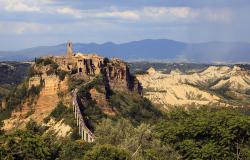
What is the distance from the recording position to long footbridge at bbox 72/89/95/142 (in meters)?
90.6

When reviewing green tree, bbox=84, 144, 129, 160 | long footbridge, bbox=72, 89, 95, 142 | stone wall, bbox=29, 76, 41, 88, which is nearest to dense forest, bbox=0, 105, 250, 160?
green tree, bbox=84, 144, 129, 160

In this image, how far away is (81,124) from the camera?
319 feet

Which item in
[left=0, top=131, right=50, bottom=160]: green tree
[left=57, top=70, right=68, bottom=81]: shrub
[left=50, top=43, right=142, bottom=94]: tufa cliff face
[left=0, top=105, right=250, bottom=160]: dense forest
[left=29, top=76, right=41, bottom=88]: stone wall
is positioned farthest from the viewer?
[left=50, top=43, right=142, bottom=94]: tufa cliff face

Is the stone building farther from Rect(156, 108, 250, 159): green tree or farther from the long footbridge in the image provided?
Rect(156, 108, 250, 159): green tree

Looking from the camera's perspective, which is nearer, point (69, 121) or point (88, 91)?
point (69, 121)

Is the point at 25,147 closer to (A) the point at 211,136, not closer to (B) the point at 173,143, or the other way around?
(B) the point at 173,143

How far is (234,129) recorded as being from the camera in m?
59.0

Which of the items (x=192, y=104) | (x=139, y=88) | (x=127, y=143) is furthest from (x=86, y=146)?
(x=192, y=104)

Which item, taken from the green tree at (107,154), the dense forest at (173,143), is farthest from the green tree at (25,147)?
the green tree at (107,154)

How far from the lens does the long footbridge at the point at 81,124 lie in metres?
90.6

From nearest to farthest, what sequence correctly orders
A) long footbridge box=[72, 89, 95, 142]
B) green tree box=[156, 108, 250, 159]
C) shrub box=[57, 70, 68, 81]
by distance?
green tree box=[156, 108, 250, 159]
long footbridge box=[72, 89, 95, 142]
shrub box=[57, 70, 68, 81]

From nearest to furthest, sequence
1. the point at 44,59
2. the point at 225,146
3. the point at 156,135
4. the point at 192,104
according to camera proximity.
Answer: the point at 225,146 → the point at 156,135 → the point at 44,59 → the point at 192,104

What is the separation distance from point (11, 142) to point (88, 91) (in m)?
52.7

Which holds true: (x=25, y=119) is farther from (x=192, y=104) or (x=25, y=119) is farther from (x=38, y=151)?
(x=192, y=104)
